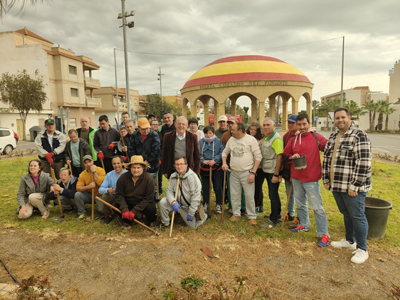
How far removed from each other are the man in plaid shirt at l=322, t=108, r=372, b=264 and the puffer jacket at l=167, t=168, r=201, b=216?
2.27 metres

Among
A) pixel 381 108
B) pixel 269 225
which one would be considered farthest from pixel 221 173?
pixel 381 108

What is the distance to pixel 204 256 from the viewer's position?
381cm

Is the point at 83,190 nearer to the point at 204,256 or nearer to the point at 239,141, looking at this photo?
the point at 204,256

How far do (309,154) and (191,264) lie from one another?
8.52 ft

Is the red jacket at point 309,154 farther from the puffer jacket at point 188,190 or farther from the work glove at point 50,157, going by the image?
the work glove at point 50,157

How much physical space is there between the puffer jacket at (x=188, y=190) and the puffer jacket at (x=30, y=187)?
2.85m

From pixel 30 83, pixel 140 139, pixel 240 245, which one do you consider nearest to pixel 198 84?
pixel 30 83

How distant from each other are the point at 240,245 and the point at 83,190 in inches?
136

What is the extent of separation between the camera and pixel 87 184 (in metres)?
5.37

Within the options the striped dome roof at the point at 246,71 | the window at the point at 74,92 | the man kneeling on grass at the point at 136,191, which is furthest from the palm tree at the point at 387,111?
the man kneeling on grass at the point at 136,191

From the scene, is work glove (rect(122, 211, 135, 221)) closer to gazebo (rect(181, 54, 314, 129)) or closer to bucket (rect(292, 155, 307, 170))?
bucket (rect(292, 155, 307, 170))

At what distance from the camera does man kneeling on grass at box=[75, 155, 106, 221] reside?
520 centimetres

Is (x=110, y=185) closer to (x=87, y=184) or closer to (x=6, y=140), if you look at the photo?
(x=87, y=184)

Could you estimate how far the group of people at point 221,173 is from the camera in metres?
3.67
